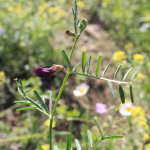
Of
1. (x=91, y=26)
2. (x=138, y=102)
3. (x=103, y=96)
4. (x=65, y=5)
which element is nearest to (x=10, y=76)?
(x=103, y=96)

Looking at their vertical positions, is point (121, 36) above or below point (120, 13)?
below

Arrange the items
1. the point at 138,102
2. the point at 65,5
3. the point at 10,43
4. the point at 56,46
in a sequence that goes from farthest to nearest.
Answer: the point at 65,5
the point at 56,46
the point at 10,43
the point at 138,102

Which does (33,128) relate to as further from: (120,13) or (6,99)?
(120,13)

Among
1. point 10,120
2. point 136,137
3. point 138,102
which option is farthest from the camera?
point 138,102

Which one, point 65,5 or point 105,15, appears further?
point 65,5

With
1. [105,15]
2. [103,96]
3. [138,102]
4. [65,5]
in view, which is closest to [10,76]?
[103,96]

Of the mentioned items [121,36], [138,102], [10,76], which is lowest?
[138,102]

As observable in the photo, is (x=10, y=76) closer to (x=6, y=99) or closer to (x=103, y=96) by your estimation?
(x=6, y=99)
